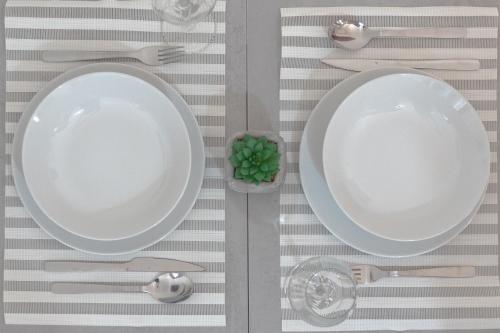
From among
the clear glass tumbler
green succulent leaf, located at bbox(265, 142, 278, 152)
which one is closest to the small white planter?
green succulent leaf, located at bbox(265, 142, 278, 152)

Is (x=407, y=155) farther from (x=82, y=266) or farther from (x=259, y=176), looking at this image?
(x=82, y=266)

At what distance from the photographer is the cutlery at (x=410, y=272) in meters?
0.73

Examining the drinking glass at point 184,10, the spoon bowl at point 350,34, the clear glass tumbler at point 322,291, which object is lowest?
the clear glass tumbler at point 322,291

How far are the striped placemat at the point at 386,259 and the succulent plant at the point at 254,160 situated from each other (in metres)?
0.09

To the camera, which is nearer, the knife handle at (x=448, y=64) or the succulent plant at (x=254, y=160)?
the succulent plant at (x=254, y=160)

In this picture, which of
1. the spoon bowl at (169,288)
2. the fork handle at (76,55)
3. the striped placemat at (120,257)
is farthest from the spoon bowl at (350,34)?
the spoon bowl at (169,288)

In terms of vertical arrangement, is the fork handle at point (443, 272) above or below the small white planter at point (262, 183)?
below

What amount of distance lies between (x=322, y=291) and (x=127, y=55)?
1.37ft

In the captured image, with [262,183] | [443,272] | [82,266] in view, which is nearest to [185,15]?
[262,183]

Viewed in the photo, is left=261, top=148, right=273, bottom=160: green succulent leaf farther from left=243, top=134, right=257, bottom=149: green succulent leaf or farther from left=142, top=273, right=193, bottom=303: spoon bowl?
left=142, top=273, right=193, bottom=303: spoon bowl

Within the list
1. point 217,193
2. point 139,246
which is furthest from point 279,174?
point 139,246

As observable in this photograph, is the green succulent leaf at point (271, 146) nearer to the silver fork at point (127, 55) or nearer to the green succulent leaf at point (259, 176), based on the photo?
the green succulent leaf at point (259, 176)

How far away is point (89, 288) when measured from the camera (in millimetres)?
727

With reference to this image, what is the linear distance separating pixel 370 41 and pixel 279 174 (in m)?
0.23
